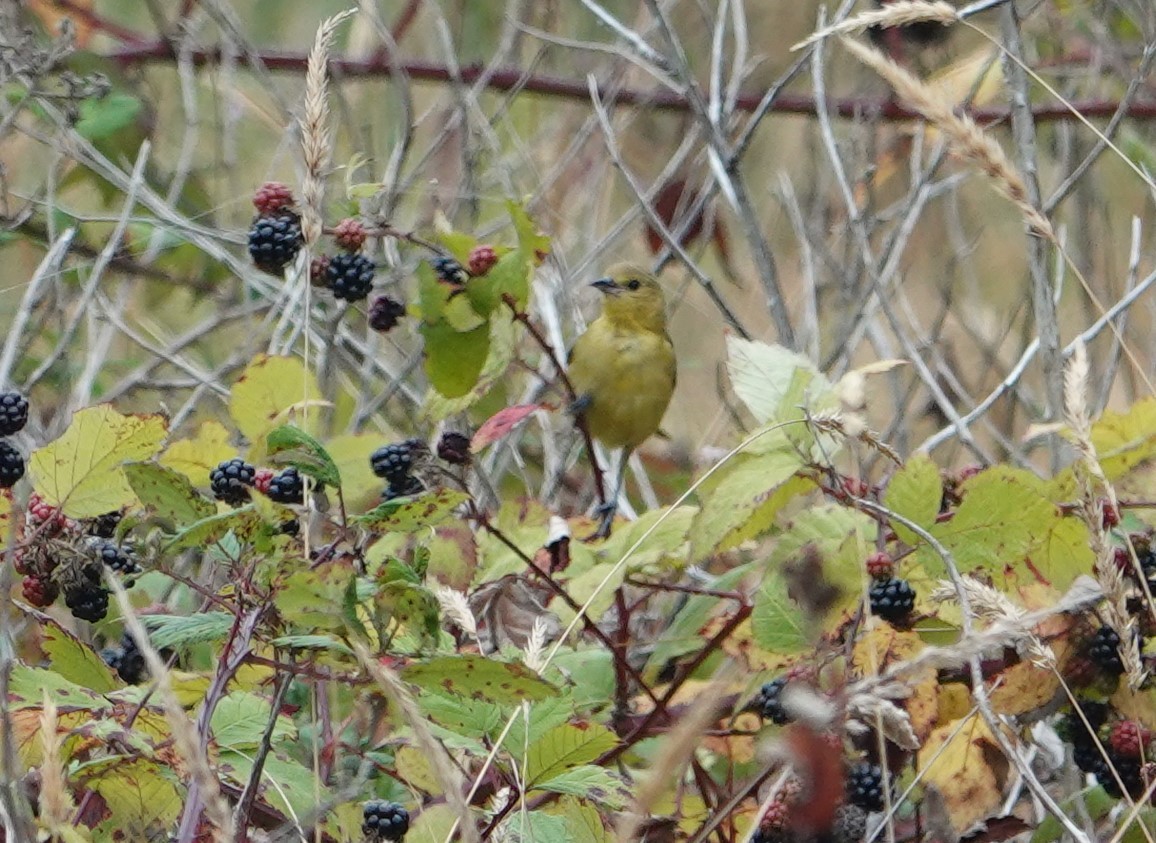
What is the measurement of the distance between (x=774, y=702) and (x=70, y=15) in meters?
3.88

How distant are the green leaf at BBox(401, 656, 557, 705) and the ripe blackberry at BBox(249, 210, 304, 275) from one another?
0.86 metres

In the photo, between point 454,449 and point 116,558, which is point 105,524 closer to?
point 116,558

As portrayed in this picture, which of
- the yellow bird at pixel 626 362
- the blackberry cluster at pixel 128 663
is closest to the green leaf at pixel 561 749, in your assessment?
the blackberry cluster at pixel 128 663

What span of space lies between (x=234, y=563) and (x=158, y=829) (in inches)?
14.5

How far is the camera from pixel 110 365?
4301mm

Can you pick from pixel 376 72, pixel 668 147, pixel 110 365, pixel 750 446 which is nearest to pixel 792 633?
pixel 750 446

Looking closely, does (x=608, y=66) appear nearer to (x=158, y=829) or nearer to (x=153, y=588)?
(x=153, y=588)

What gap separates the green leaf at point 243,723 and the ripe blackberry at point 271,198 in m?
0.74

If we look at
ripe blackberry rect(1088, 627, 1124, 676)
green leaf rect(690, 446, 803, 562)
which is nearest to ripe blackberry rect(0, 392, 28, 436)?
green leaf rect(690, 446, 803, 562)

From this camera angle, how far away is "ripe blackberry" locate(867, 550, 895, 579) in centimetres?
218

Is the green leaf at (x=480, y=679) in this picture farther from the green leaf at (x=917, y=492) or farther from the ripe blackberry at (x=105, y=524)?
the green leaf at (x=917, y=492)

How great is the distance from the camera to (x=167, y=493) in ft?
5.71

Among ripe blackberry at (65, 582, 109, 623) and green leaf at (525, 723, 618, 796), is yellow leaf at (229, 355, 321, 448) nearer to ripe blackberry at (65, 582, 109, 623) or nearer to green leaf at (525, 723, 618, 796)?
ripe blackberry at (65, 582, 109, 623)

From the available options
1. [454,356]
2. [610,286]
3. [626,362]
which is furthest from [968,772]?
[610,286]
